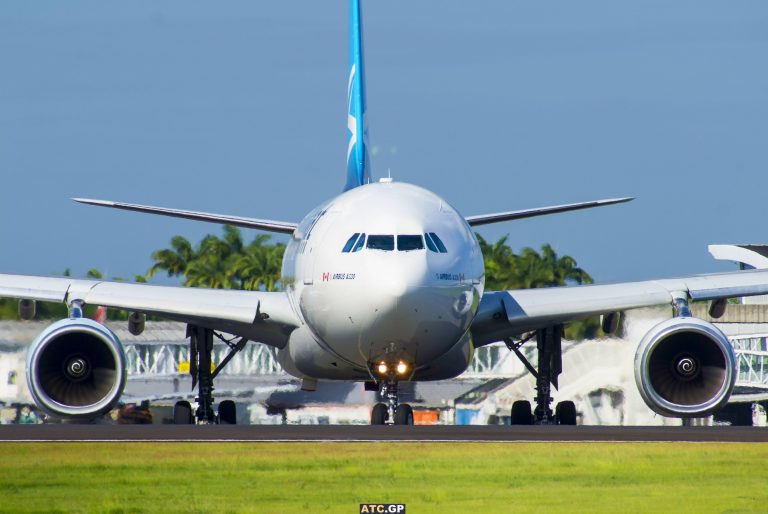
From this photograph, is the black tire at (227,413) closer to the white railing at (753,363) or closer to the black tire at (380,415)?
the black tire at (380,415)

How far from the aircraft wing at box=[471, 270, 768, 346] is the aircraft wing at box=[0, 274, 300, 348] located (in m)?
3.08

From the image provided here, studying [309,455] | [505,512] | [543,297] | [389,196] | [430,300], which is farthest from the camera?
[543,297]

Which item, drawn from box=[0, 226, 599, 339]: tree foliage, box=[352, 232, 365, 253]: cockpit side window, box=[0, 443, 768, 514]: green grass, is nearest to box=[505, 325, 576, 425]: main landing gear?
box=[352, 232, 365, 253]: cockpit side window

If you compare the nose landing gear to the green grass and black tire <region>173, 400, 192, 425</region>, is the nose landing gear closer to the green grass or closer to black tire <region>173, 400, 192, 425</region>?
black tire <region>173, 400, 192, 425</region>

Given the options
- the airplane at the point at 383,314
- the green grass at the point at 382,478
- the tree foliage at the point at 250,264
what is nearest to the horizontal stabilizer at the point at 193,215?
the airplane at the point at 383,314

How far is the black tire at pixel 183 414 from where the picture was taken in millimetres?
25875

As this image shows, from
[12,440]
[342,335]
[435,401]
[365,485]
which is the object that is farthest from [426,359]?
[435,401]

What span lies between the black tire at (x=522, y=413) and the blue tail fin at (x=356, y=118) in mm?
5454

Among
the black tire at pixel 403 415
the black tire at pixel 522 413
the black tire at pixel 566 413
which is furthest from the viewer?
the black tire at pixel 522 413

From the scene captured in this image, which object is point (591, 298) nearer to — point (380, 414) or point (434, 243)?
point (434, 243)

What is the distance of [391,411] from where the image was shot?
71.0ft

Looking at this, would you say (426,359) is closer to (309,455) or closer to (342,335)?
(342,335)

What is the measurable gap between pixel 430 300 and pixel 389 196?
7.93 feet

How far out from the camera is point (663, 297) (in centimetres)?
2447
